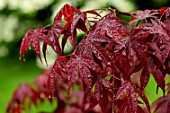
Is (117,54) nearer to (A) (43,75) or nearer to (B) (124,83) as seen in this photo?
(B) (124,83)

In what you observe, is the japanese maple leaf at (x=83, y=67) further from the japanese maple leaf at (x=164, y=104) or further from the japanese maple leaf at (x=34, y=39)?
the japanese maple leaf at (x=164, y=104)

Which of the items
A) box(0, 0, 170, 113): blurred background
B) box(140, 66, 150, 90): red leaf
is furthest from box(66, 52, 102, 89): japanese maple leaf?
box(0, 0, 170, 113): blurred background

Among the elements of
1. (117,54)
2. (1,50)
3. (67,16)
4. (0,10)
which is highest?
(0,10)

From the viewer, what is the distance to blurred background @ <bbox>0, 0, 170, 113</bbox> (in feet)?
21.0

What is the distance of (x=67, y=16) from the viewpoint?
1.80m

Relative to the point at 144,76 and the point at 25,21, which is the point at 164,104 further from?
the point at 25,21

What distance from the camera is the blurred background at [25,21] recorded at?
253 inches

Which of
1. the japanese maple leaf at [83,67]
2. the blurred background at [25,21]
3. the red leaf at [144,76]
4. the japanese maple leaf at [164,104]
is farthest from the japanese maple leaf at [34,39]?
the blurred background at [25,21]

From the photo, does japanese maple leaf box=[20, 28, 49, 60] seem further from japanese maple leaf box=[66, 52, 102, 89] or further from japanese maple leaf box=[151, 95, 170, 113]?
japanese maple leaf box=[151, 95, 170, 113]

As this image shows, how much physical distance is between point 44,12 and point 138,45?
5.72 meters

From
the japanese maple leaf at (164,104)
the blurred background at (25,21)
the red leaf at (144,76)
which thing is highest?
the blurred background at (25,21)

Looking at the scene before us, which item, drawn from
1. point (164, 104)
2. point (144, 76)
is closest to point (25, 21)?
point (164, 104)

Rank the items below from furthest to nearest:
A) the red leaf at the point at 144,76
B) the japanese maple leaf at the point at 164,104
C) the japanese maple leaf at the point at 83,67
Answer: the japanese maple leaf at the point at 164,104, the red leaf at the point at 144,76, the japanese maple leaf at the point at 83,67

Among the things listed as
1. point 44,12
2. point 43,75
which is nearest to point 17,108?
point 43,75
